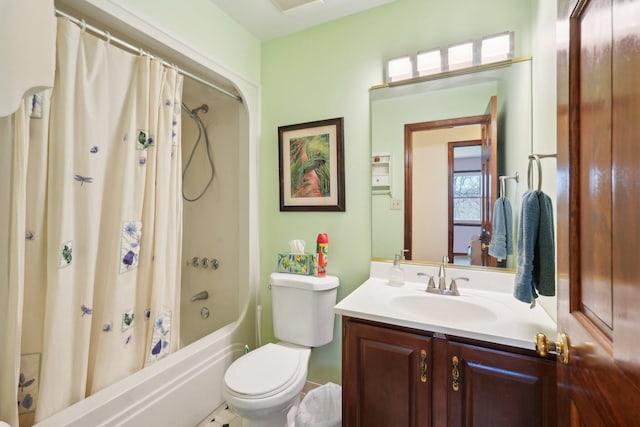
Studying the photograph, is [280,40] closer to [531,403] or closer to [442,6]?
[442,6]

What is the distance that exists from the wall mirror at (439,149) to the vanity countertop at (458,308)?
0.11 metres

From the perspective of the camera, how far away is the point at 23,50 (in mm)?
612

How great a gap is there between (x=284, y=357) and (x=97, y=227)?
1049 millimetres

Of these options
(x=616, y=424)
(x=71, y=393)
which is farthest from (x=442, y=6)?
(x=71, y=393)

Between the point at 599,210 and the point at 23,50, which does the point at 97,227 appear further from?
the point at 599,210

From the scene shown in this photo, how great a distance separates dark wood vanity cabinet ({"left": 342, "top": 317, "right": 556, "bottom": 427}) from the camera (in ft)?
3.18

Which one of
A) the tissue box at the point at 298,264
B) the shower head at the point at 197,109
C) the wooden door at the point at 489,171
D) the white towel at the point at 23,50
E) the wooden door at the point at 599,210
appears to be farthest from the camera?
the shower head at the point at 197,109

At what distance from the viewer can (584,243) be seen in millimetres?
606

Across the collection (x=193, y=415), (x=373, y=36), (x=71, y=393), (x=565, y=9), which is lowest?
(x=193, y=415)

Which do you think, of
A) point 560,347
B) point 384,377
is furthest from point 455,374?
point 560,347

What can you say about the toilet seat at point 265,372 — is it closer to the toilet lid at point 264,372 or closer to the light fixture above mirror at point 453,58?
the toilet lid at point 264,372

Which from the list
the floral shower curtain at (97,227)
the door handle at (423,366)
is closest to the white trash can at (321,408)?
the door handle at (423,366)

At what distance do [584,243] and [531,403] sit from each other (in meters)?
0.69

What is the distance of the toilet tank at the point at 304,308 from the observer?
65.0 inches
